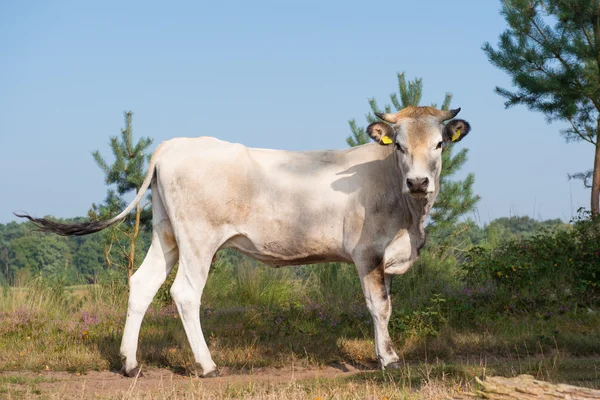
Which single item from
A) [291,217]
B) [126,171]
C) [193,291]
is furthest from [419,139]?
[126,171]

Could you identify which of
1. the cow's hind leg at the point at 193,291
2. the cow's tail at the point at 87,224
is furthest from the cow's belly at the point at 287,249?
the cow's tail at the point at 87,224

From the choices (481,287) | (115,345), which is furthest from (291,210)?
(481,287)

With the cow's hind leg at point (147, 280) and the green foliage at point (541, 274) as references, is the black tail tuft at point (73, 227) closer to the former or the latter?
the cow's hind leg at point (147, 280)

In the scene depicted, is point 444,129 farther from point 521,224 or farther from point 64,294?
point 521,224

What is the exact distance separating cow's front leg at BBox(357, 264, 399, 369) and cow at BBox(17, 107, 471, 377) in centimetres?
1

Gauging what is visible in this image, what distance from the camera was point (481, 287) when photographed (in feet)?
36.2

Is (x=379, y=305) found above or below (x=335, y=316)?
above

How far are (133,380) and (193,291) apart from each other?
3.87ft

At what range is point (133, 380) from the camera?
7543mm

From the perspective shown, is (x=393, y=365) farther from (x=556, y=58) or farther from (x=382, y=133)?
(x=556, y=58)

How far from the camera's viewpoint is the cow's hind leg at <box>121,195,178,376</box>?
779cm

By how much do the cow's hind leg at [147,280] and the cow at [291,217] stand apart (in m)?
0.01

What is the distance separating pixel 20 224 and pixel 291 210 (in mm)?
58974

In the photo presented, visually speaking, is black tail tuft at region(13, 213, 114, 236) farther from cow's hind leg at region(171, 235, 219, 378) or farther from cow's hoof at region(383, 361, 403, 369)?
cow's hoof at region(383, 361, 403, 369)
